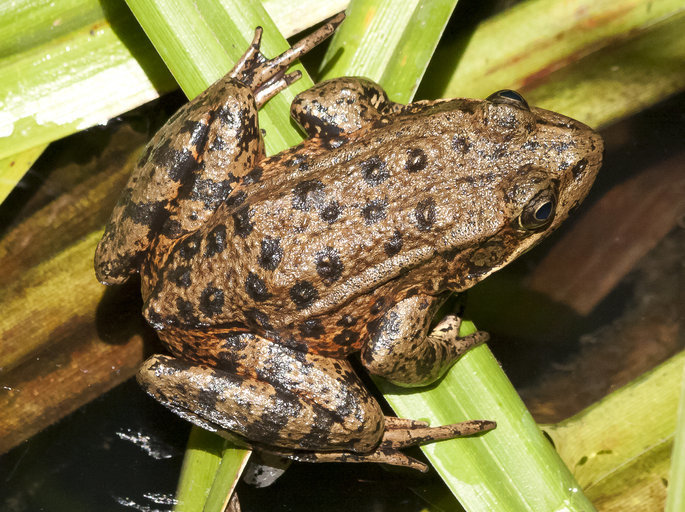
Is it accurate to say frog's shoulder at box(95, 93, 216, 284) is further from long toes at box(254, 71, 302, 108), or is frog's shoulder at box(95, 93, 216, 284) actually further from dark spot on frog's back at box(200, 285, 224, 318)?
dark spot on frog's back at box(200, 285, 224, 318)

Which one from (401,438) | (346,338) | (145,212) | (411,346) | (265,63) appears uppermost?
(265,63)

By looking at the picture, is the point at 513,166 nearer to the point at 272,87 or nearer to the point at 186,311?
the point at 272,87

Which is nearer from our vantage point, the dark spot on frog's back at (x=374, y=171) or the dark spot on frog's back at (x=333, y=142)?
the dark spot on frog's back at (x=374, y=171)

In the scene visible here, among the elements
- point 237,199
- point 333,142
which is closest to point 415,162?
point 333,142

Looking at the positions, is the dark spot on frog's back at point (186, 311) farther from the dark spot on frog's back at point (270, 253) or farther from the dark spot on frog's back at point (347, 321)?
Answer: the dark spot on frog's back at point (347, 321)

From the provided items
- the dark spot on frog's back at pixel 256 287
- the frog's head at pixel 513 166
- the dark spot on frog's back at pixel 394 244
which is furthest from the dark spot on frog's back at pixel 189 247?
the frog's head at pixel 513 166

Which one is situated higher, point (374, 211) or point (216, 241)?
point (216, 241)

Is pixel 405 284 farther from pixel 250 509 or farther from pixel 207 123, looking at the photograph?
pixel 250 509
